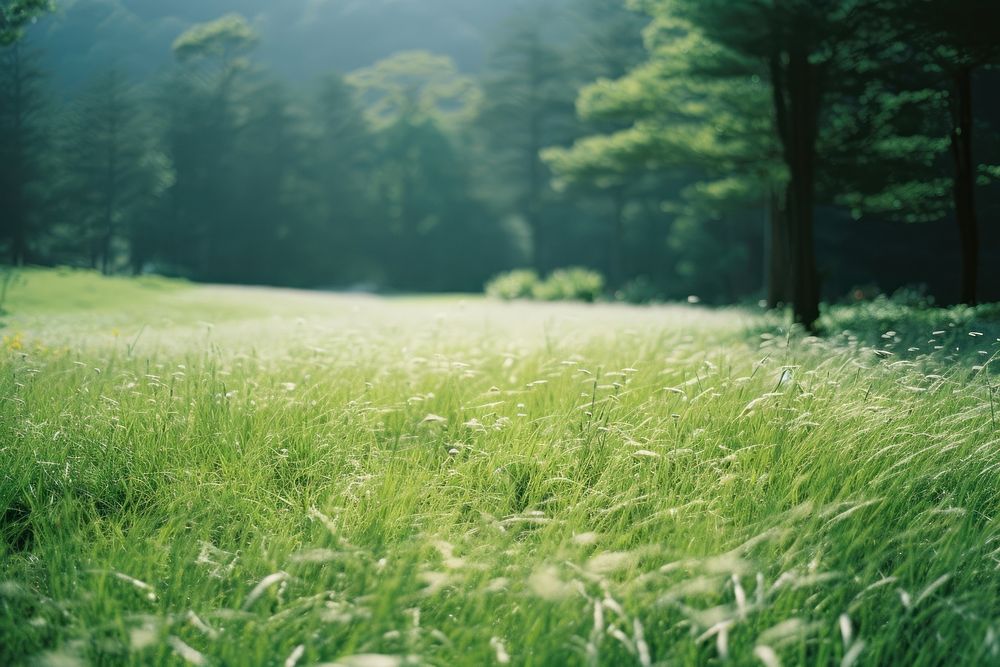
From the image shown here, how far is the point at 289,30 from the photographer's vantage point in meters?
46.6

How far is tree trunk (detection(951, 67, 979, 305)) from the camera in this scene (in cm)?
914

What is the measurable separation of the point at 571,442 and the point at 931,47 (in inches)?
337

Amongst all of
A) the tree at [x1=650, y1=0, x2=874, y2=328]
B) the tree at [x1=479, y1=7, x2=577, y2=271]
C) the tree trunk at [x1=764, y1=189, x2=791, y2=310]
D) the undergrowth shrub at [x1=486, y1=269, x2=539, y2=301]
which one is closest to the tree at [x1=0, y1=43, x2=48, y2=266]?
the tree at [x1=650, y1=0, x2=874, y2=328]

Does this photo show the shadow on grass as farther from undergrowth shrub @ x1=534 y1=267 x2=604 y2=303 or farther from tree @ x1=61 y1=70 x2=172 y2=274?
tree @ x1=61 y1=70 x2=172 y2=274

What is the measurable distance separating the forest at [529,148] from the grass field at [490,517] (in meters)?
5.60

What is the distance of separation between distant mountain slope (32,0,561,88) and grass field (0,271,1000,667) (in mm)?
5989

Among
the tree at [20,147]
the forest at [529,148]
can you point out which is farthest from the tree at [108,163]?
the tree at [20,147]

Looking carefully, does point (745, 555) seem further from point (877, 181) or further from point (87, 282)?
point (87, 282)

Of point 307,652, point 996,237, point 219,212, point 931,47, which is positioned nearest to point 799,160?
point 931,47

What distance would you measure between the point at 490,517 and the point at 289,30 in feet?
168

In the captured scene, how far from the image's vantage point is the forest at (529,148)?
945 cm

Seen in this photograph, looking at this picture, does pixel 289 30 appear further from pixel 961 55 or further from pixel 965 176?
pixel 961 55

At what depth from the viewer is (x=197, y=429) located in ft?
10.4

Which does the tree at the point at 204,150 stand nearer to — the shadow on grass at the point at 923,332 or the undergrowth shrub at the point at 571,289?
the undergrowth shrub at the point at 571,289
